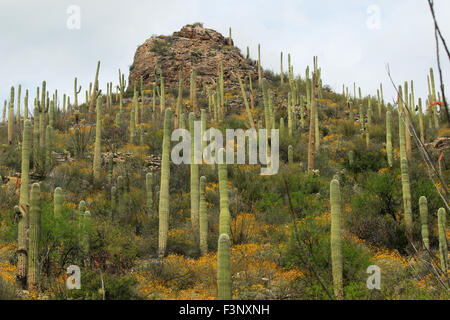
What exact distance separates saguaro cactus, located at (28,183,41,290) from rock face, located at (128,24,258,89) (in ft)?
78.1

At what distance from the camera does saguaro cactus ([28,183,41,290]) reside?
716 centimetres

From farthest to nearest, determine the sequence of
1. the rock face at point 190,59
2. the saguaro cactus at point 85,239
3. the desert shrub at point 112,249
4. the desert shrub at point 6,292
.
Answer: the rock face at point 190,59, the desert shrub at point 112,249, the saguaro cactus at point 85,239, the desert shrub at point 6,292

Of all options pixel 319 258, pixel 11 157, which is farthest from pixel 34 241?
pixel 11 157

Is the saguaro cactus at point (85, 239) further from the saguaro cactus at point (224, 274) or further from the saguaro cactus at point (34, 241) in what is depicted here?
the saguaro cactus at point (224, 274)

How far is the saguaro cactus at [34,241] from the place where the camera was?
7160 mm

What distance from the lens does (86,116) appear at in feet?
73.0

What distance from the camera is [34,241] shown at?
723cm

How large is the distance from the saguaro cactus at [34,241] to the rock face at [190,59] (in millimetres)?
23798

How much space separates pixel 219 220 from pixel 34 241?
4.27 m

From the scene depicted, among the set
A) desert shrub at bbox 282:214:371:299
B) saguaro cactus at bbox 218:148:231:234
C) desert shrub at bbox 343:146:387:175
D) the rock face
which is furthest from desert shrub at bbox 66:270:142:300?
the rock face

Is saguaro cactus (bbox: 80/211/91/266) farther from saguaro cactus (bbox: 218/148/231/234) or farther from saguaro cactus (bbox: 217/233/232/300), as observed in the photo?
saguaro cactus (bbox: 217/233/232/300)

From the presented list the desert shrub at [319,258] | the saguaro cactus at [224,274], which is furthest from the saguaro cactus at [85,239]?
the desert shrub at [319,258]

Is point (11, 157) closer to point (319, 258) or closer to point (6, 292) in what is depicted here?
point (6, 292)
